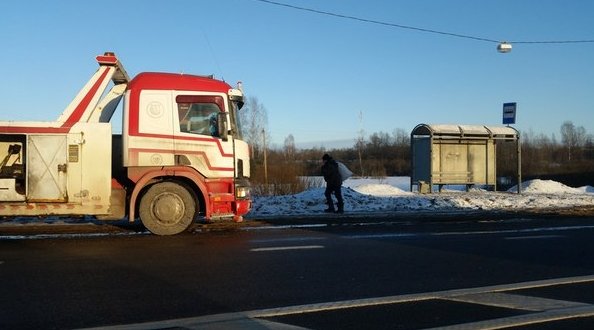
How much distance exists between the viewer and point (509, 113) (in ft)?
80.3

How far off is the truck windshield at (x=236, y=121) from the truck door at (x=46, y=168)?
334 cm

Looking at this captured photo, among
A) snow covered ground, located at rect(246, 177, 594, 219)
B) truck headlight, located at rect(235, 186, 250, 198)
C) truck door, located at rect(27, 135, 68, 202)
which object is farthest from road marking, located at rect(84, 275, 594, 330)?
snow covered ground, located at rect(246, 177, 594, 219)

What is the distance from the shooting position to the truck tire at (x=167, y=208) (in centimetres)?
1240

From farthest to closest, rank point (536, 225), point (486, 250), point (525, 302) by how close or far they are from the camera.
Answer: point (536, 225) → point (486, 250) → point (525, 302)

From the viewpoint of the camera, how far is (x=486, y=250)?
10828mm

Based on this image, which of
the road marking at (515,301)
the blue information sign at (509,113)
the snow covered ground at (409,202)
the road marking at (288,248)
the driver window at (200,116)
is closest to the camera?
the road marking at (515,301)

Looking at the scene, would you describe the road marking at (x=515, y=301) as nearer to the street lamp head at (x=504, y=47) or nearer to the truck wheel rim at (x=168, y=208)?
the truck wheel rim at (x=168, y=208)

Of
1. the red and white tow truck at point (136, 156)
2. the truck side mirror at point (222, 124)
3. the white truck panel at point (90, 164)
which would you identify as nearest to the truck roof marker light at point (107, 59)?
the red and white tow truck at point (136, 156)

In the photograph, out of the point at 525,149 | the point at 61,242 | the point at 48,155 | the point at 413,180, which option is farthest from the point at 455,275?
the point at 525,149

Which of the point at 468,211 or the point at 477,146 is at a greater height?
the point at 477,146

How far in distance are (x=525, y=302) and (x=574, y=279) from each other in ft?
5.99

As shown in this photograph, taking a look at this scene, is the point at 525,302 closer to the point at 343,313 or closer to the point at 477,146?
the point at 343,313

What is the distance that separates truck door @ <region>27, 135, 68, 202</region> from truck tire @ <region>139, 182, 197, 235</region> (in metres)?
1.56

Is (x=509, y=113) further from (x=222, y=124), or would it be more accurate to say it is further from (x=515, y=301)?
(x=515, y=301)
